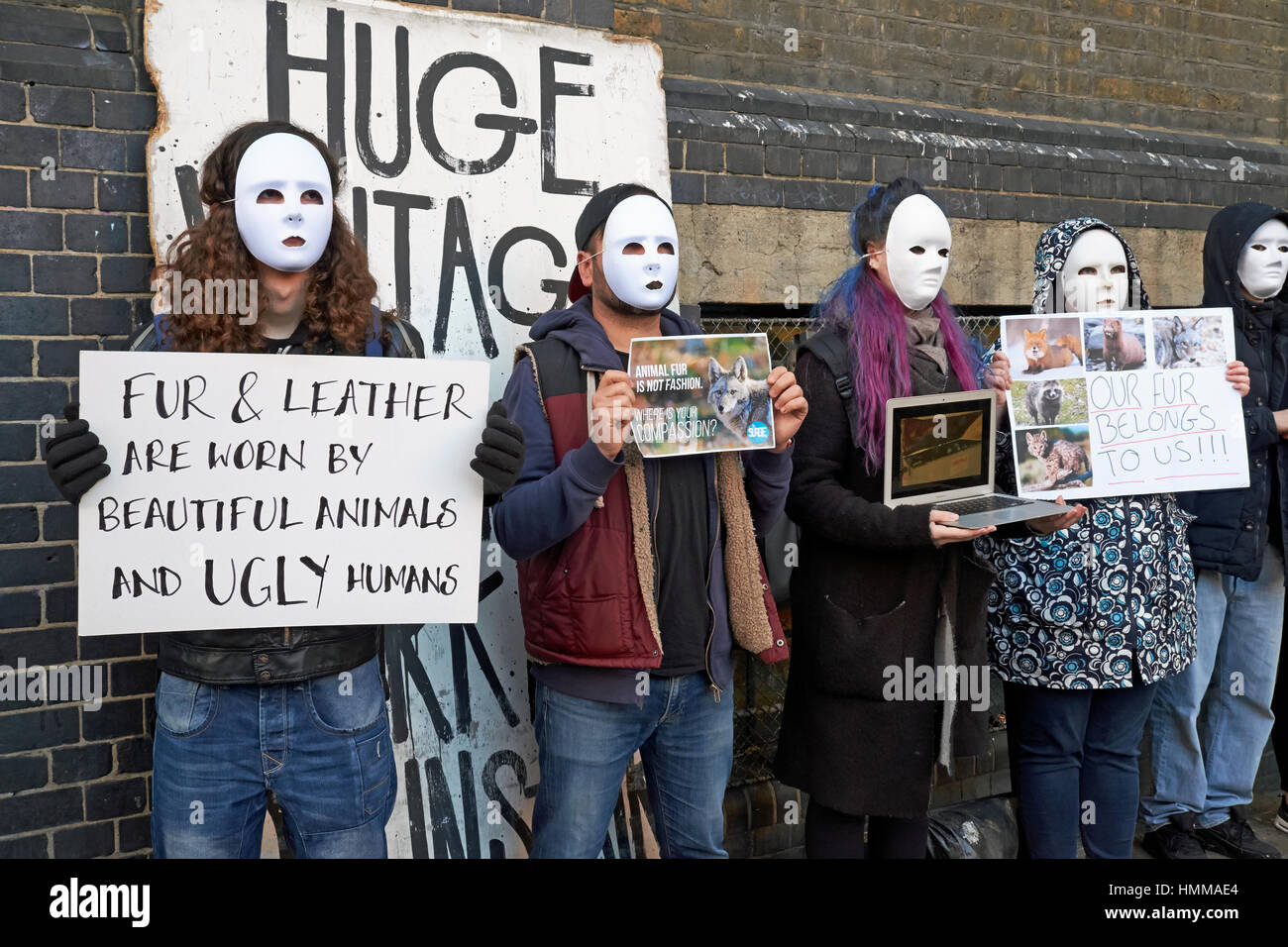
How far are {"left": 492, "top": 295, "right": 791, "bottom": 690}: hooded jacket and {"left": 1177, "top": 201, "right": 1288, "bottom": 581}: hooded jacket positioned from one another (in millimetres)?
2038

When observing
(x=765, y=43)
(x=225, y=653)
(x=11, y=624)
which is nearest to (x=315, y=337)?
(x=225, y=653)

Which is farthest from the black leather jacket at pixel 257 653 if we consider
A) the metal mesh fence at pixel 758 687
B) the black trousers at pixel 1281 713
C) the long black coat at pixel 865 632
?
the black trousers at pixel 1281 713

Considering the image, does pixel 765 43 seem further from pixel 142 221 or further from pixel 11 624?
pixel 11 624

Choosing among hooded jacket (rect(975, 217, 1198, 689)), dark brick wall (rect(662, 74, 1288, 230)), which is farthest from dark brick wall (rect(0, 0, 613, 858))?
hooded jacket (rect(975, 217, 1198, 689))

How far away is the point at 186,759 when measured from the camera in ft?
8.24

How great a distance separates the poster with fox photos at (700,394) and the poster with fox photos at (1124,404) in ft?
3.37

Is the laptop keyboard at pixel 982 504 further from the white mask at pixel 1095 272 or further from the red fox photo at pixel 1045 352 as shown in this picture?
the white mask at pixel 1095 272

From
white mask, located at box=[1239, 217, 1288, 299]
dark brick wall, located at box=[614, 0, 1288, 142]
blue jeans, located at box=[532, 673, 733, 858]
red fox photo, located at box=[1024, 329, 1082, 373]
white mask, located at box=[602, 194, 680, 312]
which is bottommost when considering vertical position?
blue jeans, located at box=[532, 673, 733, 858]

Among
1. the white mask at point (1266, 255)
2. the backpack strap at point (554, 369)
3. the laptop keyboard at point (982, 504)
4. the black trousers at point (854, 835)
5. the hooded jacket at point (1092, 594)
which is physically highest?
the white mask at point (1266, 255)

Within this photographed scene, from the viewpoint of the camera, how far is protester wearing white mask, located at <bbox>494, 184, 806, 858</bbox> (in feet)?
9.44

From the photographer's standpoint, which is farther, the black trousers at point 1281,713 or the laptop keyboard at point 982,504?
the black trousers at point 1281,713

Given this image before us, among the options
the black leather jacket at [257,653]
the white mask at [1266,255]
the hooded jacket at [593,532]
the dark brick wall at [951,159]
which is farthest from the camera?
the dark brick wall at [951,159]

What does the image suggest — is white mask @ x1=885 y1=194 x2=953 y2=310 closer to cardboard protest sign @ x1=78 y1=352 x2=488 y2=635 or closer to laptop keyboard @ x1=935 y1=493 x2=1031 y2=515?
laptop keyboard @ x1=935 y1=493 x2=1031 y2=515

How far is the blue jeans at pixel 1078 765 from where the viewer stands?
3646mm
